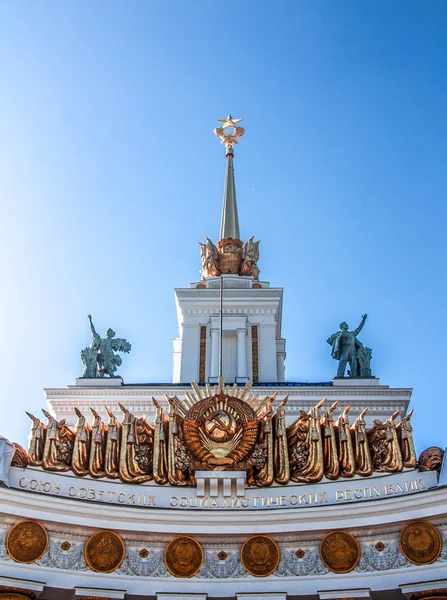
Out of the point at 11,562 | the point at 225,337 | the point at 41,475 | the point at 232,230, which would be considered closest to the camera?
the point at 11,562

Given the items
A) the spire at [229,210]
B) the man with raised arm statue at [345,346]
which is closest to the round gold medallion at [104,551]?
the man with raised arm statue at [345,346]

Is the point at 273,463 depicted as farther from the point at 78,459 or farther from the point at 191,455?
the point at 78,459

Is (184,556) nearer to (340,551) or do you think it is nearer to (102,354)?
(340,551)

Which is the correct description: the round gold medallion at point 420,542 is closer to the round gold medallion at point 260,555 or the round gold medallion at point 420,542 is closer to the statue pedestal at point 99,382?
the round gold medallion at point 260,555

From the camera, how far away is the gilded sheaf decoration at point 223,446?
632 inches

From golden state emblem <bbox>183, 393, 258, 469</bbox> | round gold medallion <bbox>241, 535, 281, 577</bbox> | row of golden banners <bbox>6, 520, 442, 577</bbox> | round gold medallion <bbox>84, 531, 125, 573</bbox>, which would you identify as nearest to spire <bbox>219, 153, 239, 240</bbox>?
golden state emblem <bbox>183, 393, 258, 469</bbox>

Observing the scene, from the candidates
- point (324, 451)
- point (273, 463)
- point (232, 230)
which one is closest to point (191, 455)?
point (273, 463)

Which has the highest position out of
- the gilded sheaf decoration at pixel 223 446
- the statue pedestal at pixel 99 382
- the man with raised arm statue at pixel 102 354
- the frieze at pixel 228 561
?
the man with raised arm statue at pixel 102 354

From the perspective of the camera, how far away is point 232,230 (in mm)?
30609

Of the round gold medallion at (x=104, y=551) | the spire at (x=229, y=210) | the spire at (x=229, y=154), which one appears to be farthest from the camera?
the spire at (x=229, y=154)

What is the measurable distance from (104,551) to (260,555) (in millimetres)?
2996

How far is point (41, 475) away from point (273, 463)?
4645 millimetres

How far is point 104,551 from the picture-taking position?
15.3 meters

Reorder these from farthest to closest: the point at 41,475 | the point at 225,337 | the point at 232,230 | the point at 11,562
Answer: the point at 232,230, the point at 225,337, the point at 41,475, the point at 11,562
